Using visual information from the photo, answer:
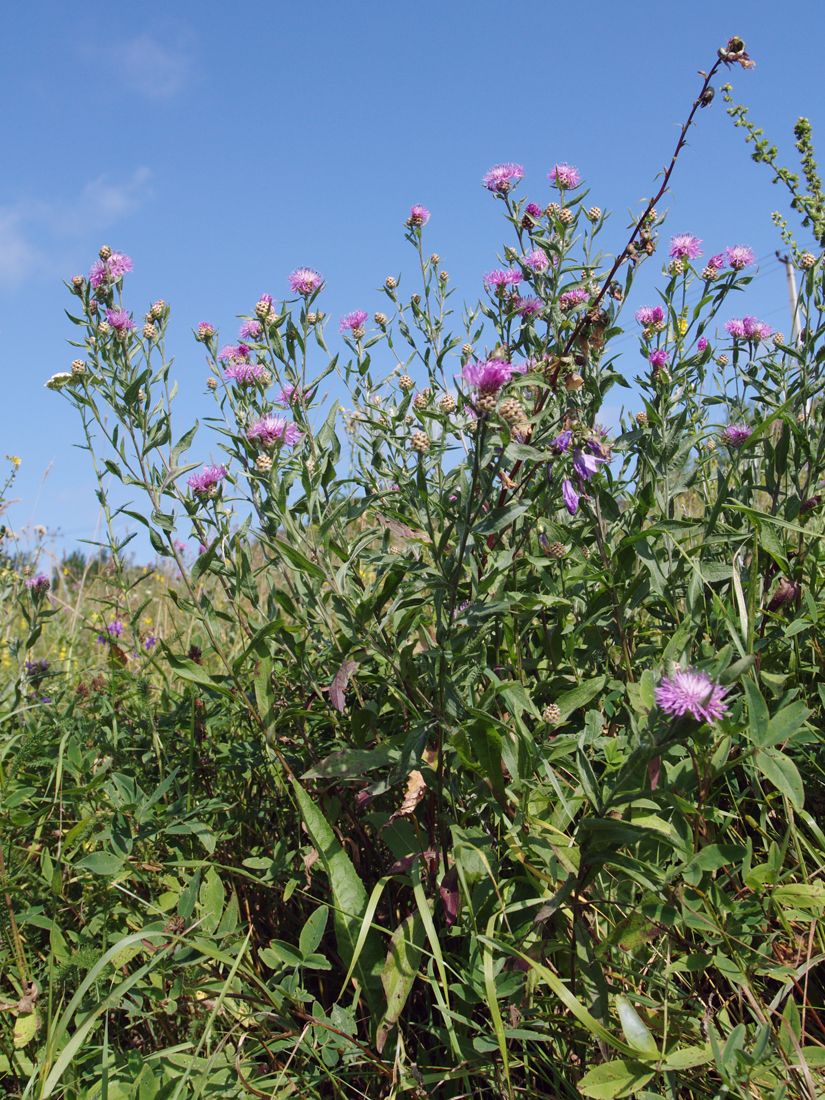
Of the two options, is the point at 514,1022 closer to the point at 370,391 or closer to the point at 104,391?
the point at 104,391

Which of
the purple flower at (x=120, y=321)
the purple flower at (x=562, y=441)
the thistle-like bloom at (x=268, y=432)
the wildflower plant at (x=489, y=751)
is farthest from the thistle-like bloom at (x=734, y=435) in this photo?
the purple flower at (x=120, y=321)

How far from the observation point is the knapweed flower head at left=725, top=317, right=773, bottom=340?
2506 mm

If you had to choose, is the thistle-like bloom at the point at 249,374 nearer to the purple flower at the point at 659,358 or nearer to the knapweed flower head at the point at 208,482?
the knapweed flower head at the point at 208,482

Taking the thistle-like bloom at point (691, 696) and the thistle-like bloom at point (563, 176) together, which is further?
the thistle-like bloom at point (563, 176)

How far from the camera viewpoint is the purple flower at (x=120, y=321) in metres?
2.10

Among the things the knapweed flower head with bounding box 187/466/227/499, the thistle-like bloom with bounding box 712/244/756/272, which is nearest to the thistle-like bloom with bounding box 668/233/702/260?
the thistle-like bloom with bounding box 712/244/756/272

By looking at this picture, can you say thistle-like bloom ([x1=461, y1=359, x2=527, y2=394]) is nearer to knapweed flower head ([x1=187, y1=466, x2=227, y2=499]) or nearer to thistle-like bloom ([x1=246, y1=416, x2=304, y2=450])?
thistle-like bloom ([x1=246, y1=416, x2=304, y2=450])

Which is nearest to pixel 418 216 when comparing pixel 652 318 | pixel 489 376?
pixel 652 318

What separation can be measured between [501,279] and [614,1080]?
200 centimetres

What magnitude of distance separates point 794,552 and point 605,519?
56 cm

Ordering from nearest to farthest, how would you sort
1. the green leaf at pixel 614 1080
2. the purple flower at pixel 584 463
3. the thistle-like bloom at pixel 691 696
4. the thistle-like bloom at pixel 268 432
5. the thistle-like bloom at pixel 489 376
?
the thistle-like bloom at pixel 691 696, the green leaf at pixel 614 1080, the thistle-like bloom at pixel 489 376, the purple flower at pixel 584 463, the thistle-like bloom at pixel 268 432

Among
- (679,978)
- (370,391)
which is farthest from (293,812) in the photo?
(370,391)

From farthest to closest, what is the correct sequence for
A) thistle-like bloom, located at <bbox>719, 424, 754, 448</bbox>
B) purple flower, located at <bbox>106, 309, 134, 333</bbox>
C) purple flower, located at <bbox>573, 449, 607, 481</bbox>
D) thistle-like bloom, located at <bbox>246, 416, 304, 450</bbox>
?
1. thistle-like bloom, located at <bbox>719, 424, 754, 448</bbox>
2. purple flower, located at <bbox>106, 309, 134, 333</bbox>
3. thistle-like bloom, located at <bbox>246, 416, 304, 450</bbox>
4. purple flower, located at <bbox>573, 449, 607, 481</bbox>

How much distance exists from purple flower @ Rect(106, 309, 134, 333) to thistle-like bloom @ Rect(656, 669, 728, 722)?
155 cm
